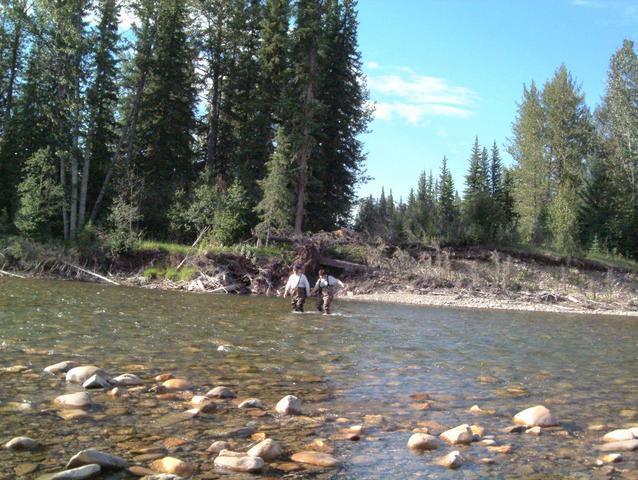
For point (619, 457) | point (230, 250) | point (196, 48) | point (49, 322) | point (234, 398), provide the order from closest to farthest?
1. point (619, 457)
2. point (234, 398)
3. point (49, 322)
4. point (230, 250)
5. point (196, 48)

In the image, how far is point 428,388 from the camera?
8.19m

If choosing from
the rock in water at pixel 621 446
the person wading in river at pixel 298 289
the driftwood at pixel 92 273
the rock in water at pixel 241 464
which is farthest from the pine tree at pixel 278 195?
the rock in water at pixel 241 464

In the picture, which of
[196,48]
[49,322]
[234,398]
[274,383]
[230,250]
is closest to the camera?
[234,398]

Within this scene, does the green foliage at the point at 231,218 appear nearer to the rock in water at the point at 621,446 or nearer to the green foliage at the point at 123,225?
the green foliage at the point at 123,225

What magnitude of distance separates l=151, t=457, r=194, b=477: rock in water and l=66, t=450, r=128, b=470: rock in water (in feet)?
0.85

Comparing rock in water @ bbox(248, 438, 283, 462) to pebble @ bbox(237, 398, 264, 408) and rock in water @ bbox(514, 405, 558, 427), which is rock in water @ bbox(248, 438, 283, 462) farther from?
rock in water @ bbox(514, 405, 558, 427)

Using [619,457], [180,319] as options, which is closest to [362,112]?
[180,319]

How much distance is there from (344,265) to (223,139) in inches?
784

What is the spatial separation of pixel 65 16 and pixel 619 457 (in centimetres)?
4050

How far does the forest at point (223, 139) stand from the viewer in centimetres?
3634

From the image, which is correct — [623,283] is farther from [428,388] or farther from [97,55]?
[97,55]

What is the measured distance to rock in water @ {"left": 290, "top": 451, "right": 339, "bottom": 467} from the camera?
16.0 feet

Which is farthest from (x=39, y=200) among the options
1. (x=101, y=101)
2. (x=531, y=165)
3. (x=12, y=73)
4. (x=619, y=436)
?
(x=531, y=165)

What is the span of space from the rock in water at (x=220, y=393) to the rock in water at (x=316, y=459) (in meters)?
2.24
